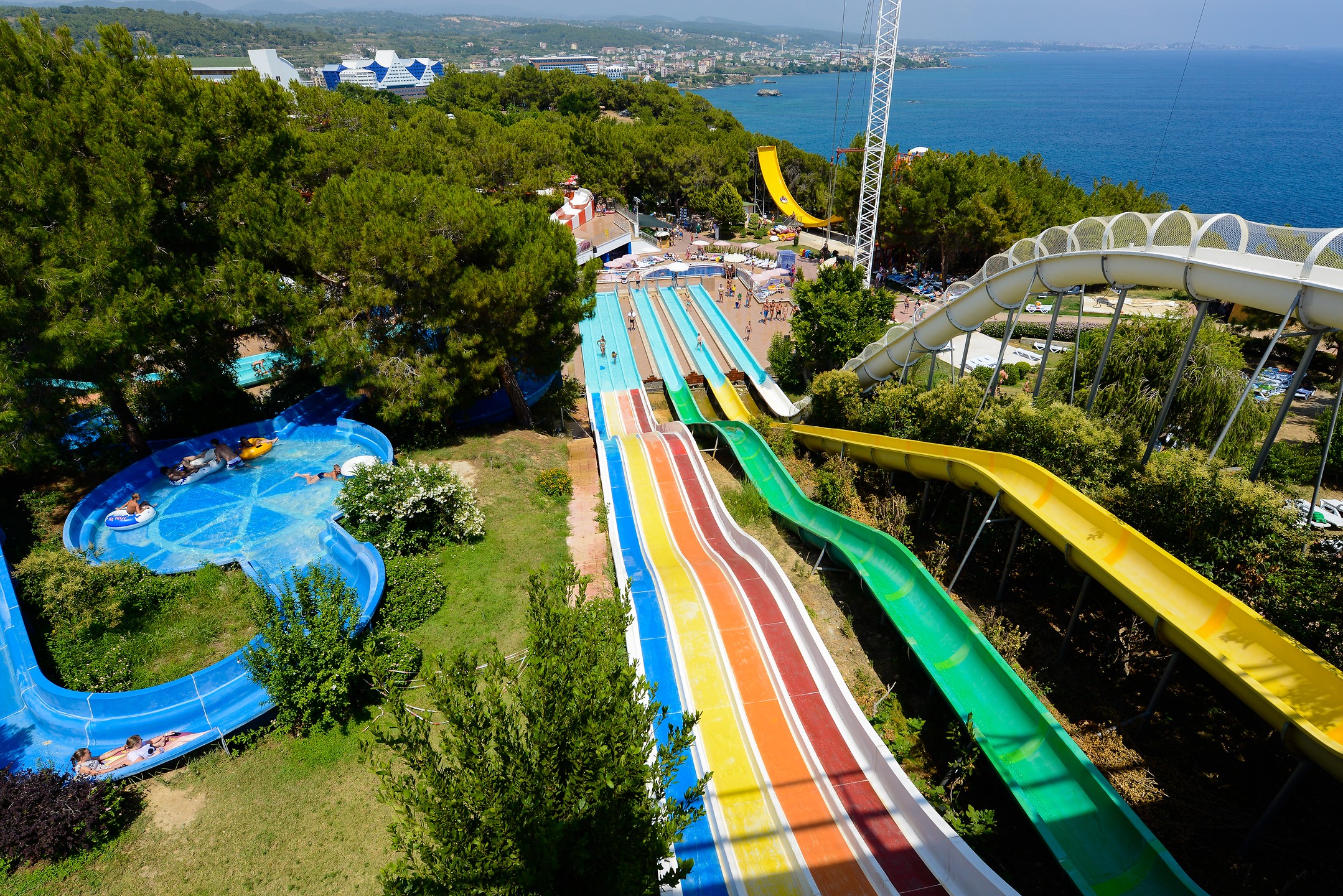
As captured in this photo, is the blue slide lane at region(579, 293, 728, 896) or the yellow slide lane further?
the blue slide lane at region(579, 293, 728, 896)

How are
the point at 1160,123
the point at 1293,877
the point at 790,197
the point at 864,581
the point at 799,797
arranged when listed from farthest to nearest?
1. the point at 1160,123
2. the point at 790,197
3. the point at 864,581
4. the point at 799,797
5. the point at 1293,877

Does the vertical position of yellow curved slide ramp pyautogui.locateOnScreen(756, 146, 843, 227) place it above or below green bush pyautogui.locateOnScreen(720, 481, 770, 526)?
above

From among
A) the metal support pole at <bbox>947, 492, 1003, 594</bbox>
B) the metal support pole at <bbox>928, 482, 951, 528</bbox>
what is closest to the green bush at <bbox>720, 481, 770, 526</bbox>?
the metal support pole at <bbox>928, 482, 951, 528</bbox>

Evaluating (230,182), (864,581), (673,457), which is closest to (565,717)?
(864,581)

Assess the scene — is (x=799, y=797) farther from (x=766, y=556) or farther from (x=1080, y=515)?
(x=1080, y=515)

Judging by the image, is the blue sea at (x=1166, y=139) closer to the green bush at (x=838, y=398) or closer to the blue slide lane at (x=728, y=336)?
the blue slide lane at (x=728, y=336)

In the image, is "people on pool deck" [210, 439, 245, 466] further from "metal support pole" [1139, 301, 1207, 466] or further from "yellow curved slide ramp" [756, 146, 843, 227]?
"yellow curved slide ramp" [756, 146, 843, 227]
